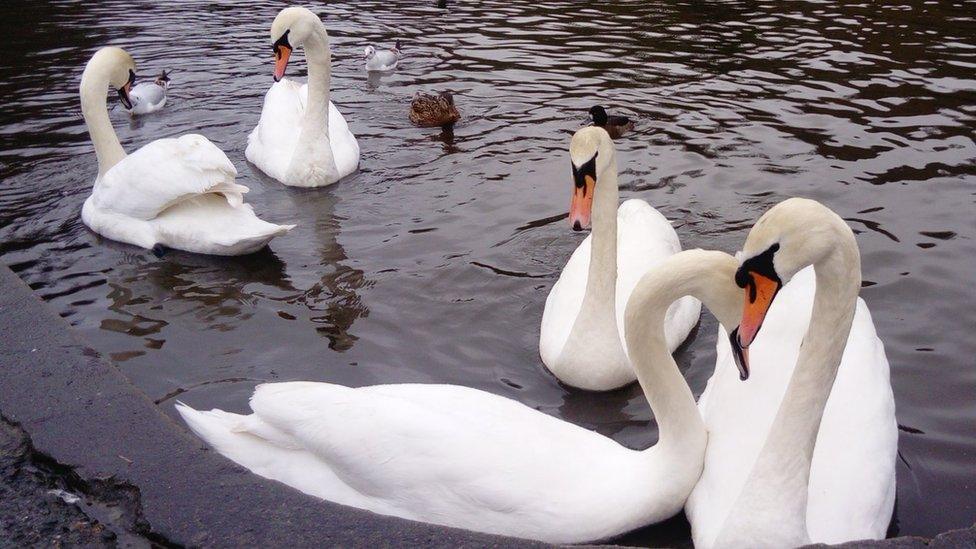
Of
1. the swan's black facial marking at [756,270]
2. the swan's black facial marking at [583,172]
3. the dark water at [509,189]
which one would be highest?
the swan's black facial marking at [756,270]

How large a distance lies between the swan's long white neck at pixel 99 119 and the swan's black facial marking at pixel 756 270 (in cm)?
623

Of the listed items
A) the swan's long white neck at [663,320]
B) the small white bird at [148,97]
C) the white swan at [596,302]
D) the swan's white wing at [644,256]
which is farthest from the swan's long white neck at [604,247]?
the small white bird at [148,97]

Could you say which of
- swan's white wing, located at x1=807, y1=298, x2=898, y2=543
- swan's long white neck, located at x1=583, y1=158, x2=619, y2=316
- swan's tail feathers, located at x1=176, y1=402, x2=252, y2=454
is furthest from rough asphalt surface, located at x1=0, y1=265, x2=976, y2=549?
swan's long white neck, located at x1=583, y1=158, x2=619, y2=316

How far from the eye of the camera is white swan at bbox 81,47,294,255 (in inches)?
284

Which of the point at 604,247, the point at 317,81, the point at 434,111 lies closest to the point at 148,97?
the point at 317,81

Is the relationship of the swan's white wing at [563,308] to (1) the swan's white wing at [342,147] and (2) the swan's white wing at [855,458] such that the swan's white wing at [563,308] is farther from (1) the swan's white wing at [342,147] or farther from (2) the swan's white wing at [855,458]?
(1) the swan's white wing at [342,147]

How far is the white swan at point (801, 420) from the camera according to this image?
3.43 metres

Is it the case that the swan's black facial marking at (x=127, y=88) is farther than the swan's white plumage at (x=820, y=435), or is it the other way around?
the swan's black facial marking at (x=127, y=88)

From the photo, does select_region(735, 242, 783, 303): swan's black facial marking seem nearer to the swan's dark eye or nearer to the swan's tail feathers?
the swan's dark eye

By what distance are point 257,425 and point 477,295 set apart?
8.80 ft

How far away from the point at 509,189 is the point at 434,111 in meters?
1.85

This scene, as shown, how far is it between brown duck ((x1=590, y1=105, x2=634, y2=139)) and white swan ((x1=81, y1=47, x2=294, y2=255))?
3.37m

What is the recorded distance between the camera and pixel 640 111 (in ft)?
34.5

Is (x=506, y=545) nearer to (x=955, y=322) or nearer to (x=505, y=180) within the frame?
(x=955, y=322)
